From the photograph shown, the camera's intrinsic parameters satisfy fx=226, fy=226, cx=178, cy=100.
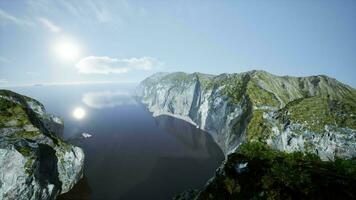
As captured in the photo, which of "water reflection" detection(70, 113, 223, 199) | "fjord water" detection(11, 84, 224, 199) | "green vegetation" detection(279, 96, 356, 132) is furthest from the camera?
"green vegetation" detection(279, 96, 356, 132)

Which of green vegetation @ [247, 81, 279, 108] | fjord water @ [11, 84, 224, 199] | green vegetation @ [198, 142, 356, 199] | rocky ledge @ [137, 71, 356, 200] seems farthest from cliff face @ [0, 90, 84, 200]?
green vegetation @ [247, 81, 279, 108]

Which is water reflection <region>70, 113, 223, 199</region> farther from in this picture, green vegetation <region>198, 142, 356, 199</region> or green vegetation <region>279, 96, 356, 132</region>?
green vegetation <region>279, 96, 356, 132</region>

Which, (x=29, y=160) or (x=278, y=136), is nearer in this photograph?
(x=29, y=160)

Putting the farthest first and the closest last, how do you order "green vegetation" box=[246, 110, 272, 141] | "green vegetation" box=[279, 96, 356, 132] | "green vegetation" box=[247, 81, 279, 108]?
"green vegetation" box=[247, 81, 279, 108] → "green vegetation" box=[246, 110, 272, 141] → "green vegetation" box=[279, 96, 356, 132]

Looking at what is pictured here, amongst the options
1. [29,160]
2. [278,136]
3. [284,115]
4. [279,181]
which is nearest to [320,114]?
[284,115]

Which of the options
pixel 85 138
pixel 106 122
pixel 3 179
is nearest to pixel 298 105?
pixel 3 179

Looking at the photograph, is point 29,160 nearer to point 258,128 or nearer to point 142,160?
point 142,160

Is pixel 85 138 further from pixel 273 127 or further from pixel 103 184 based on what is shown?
pixel 273 127
